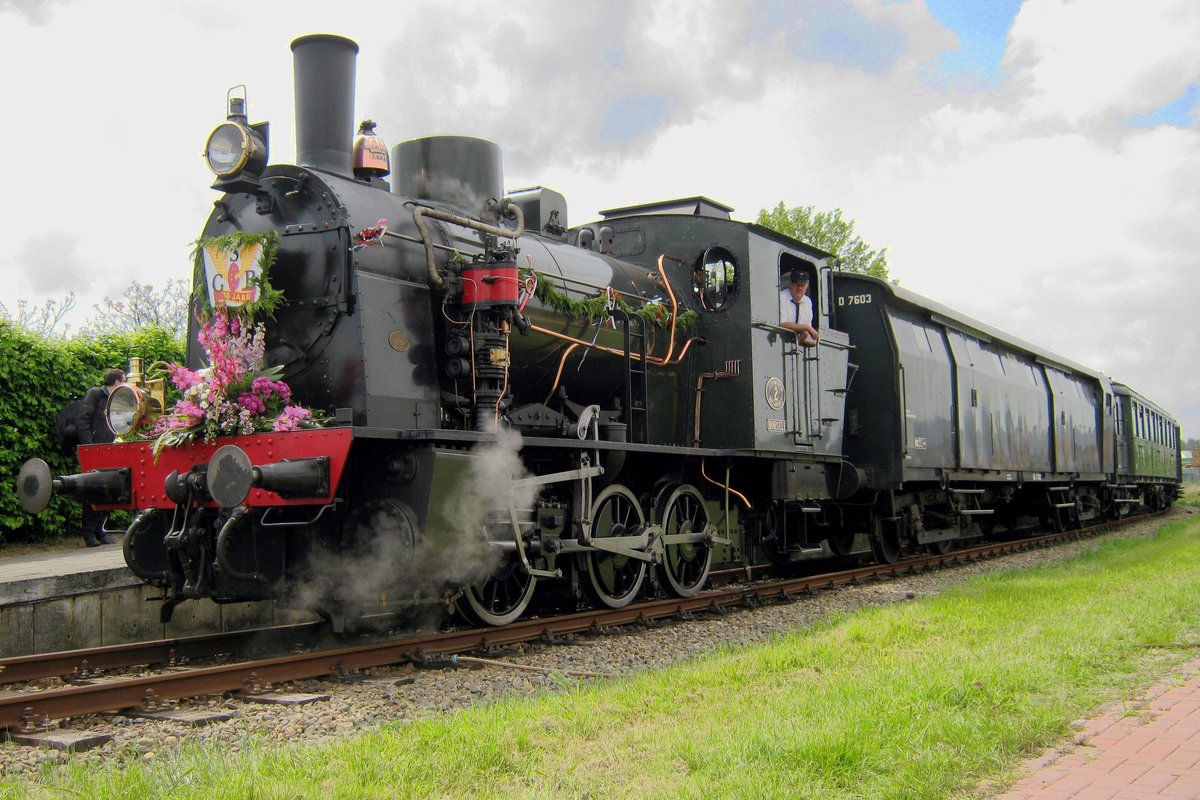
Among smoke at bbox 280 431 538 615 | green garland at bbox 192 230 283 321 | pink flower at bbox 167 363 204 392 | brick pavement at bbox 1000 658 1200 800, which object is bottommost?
brick pavement at bbox 1000 658 1200 800

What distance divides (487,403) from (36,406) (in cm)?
694

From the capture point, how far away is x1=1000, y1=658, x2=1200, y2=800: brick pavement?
357cm

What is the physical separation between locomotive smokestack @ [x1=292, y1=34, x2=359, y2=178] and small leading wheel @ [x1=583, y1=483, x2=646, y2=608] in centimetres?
334

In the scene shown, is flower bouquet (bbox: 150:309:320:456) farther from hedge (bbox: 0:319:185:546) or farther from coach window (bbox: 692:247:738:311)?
hedge (bbox: 0:319:185:546)

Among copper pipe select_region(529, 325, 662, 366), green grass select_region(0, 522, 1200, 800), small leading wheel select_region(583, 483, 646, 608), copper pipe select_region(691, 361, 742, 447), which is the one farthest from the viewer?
copper pipe select_region(691, 361, 742, 447)

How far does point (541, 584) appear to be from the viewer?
874cm

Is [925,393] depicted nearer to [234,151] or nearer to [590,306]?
[590,306]

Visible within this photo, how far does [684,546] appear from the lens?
9.67 metres

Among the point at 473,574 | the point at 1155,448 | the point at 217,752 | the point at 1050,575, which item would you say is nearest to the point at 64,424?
the point at 473,574

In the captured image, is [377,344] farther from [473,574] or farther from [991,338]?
[991,338]

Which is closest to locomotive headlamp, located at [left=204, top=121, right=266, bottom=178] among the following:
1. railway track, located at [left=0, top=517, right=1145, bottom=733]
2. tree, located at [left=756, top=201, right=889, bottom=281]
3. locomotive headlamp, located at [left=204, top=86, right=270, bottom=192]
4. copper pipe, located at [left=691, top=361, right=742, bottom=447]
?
locomotive headlamp, located at [left=204, top=86, right=270, bottom=192]

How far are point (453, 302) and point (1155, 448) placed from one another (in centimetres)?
2862

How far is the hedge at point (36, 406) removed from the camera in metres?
10.9

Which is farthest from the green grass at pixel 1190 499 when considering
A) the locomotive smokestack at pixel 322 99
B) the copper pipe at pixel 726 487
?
the locomotive smokestack at pixel 322 99
